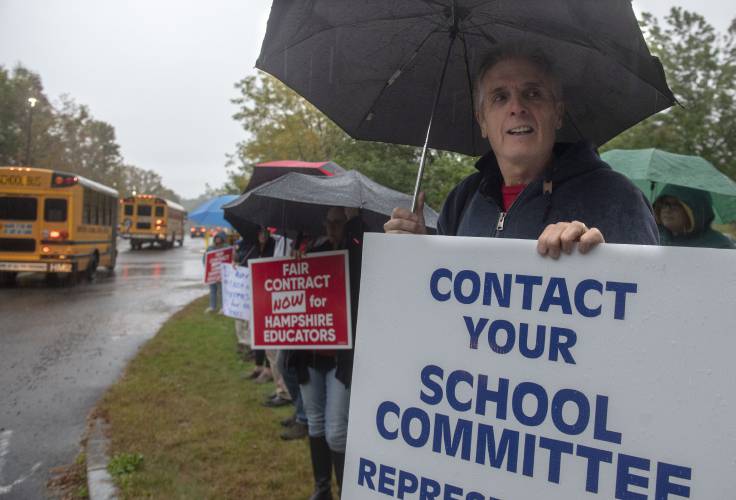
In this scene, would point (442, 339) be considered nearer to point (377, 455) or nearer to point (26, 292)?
point (377, 455)

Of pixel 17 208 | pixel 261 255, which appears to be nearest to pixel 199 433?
pixel 261 255

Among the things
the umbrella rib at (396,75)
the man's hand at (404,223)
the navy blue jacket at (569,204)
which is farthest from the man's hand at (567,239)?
the umbrella rib at (396,75)

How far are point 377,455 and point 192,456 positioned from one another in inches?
131

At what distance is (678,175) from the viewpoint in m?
4.42

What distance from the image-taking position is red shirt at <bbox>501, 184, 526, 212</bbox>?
5.88 feet

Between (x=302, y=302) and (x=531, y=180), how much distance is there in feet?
7.54

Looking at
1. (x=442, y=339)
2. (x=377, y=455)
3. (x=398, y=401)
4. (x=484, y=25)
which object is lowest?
(x=377, y=455)

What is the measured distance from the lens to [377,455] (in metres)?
1.59

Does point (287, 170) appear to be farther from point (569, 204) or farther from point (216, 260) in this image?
point (216, 260)

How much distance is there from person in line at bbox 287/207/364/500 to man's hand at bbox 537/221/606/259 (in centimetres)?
233

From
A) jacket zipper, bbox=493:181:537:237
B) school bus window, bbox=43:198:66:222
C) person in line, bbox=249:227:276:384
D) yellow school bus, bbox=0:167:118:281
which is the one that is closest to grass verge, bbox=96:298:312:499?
person in line, bbox=249:227:276:384

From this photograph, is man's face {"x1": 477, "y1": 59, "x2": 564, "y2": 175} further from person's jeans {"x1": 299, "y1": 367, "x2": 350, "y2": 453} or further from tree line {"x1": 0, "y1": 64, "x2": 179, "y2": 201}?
tree line {"x1": 0, "y1": 64, "x2": 179, "y2": 201}

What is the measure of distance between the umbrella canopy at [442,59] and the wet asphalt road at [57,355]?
3.51m

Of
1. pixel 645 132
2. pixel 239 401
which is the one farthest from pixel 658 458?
pixel 645 132
